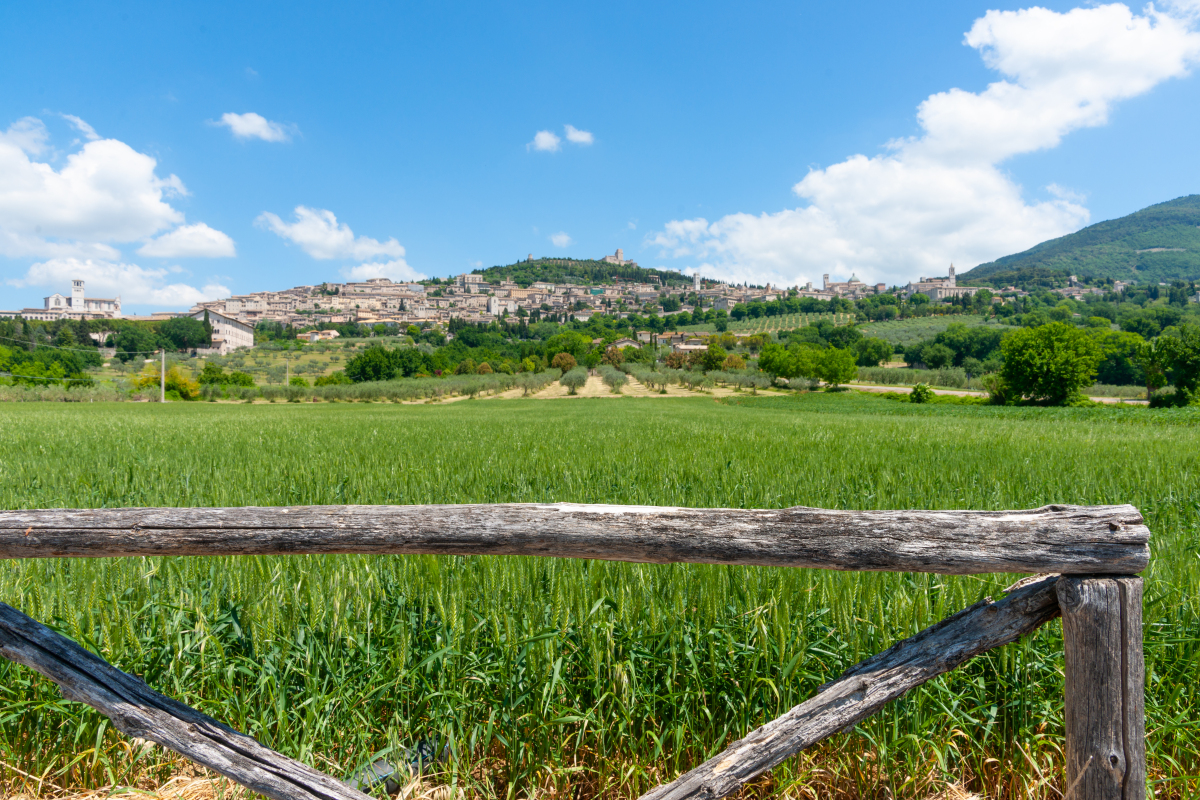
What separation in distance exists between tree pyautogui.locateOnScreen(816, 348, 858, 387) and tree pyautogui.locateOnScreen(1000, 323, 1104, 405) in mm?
25387

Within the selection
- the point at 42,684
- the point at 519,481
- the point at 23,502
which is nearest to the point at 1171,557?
the point at 519,481

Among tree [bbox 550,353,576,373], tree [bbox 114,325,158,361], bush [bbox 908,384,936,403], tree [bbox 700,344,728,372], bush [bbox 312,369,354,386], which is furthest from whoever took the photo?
tree [bbox 114,325,158,361]

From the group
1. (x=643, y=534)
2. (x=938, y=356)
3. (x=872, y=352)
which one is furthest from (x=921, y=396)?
(x=872, y=352)

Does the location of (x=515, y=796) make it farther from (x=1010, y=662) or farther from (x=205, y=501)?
(x=205, y=501)

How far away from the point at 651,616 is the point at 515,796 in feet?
2.93

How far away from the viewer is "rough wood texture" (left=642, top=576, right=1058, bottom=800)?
5.19ft

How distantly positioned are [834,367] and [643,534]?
269 feet

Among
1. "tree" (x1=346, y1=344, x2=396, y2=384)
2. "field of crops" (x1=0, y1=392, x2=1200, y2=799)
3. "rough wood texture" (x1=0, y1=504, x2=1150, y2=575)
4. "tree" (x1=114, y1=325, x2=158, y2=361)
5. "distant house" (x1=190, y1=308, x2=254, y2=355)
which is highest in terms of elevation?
"distant house" (x1=190, y1=308, x2=254, y2=355)

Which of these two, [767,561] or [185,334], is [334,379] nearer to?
[185,334]

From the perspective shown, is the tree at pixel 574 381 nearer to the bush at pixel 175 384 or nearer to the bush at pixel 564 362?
the bush at pixel 564 362

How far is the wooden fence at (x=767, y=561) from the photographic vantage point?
5.01 ft

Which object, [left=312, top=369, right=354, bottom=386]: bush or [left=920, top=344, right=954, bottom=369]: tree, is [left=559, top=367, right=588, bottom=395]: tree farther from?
[left=920, top=344, right=954, bottom=369]: tree

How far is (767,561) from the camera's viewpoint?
1.61 m

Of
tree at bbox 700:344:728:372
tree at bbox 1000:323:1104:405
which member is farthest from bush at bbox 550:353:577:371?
tree at bbox 1000:323:1104:405
